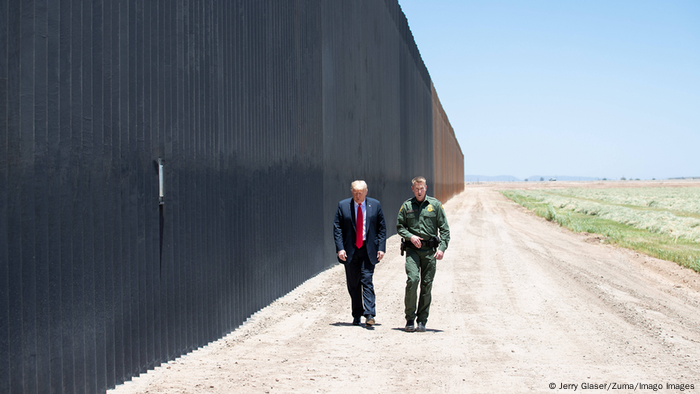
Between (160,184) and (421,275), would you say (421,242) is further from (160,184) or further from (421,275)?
(160,184)

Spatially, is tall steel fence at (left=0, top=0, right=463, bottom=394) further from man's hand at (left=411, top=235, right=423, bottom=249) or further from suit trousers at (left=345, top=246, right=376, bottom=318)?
man's hand at (left=411, top=235, right=423, bottom=249)

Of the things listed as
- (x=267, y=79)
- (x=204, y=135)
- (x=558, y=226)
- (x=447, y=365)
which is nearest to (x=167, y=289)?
(x=204, y=135)

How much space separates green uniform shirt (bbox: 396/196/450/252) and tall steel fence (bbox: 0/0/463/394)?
93.4 inches

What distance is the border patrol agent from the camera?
7.32 metres

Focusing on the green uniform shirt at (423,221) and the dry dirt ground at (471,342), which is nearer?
the dry dirt ground at (471,342)

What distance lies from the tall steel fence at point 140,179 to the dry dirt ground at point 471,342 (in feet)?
1.98

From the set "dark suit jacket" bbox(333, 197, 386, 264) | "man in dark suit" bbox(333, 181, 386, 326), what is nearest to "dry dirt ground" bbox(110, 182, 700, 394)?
"man in dark suit" bbox(333, 181, 386, 326)

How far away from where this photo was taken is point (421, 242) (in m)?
7.30

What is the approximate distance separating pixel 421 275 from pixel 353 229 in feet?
3.51

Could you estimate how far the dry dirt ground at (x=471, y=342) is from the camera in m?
5.44

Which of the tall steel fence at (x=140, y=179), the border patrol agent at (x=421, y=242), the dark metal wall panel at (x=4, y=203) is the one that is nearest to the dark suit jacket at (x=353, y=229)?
the border patrol agent at (x=421, y=242)

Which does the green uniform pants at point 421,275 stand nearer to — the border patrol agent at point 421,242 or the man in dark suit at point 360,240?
the border patrol agent at point 421,242

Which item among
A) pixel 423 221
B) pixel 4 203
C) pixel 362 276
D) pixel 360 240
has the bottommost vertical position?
pixel 362 276

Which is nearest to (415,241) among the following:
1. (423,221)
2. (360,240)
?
(423,221)
